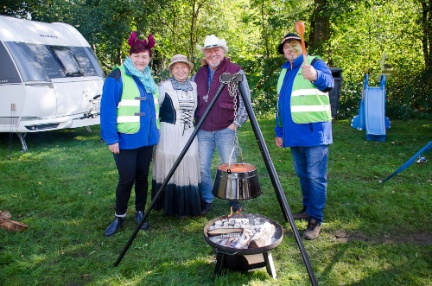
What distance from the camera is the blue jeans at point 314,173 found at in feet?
12.0

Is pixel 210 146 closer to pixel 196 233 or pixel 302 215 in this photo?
pixel 196 233

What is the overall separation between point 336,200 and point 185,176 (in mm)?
2014

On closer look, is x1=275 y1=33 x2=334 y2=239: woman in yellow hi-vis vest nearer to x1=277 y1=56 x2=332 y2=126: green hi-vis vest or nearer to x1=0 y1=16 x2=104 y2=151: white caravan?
x1=277 y1=56 x2=332 y2=126: green hi-vis vest

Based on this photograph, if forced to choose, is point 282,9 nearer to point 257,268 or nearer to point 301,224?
point 301,224

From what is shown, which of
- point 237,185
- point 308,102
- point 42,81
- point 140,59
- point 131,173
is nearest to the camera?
point 237,185

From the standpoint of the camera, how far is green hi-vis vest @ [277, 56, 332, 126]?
3.55m

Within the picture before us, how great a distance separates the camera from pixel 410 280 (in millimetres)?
3082

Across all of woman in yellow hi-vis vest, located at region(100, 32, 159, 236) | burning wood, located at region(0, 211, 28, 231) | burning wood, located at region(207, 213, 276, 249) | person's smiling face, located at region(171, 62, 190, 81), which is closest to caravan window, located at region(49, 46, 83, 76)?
burning wood, located at region(0, 211, 28, 231)

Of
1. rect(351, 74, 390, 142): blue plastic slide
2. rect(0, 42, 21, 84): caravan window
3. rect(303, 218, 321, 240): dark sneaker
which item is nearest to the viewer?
rect(303, 218, 321, 240): dark sneaker

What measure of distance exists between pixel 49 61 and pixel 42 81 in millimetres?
605

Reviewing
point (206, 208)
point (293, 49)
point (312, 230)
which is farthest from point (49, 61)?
point (312, 230)

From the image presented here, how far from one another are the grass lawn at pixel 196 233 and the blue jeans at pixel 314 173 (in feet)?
1.02

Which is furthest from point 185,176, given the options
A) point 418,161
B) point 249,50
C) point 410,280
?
point 249,50

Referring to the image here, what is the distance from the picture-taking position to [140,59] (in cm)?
368
